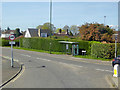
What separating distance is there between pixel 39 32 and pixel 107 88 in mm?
69450

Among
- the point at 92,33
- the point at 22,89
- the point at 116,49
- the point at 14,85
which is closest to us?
the point at 22,89

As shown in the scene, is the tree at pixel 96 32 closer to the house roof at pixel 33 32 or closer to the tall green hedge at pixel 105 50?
the tall green hedge at pixel 105 50

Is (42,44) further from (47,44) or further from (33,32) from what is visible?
(33,32)

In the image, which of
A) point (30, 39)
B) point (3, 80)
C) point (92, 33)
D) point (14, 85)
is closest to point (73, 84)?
point (14, 85)

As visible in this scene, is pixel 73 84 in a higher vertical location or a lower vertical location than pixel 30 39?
lower

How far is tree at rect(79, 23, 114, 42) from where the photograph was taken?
32719 mm

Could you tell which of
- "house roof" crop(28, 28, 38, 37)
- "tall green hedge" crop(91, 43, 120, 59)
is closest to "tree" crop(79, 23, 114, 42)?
"tall green hedge" crop(91, 43, 120, 59)

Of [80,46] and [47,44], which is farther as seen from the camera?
[47,44]

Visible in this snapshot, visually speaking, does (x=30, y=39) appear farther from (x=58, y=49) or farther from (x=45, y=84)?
(x=45, y=84)

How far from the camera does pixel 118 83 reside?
11641 millimetres

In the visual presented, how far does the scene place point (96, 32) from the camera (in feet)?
110

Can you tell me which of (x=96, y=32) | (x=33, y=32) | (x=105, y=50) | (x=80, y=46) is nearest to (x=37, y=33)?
(x=33, y=32)

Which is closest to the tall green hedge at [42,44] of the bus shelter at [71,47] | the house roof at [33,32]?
the bus shelter at [71,47]

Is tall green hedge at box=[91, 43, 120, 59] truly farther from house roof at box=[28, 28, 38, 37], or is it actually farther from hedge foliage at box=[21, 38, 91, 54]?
house roof at box=[28, 28, 38, 37]
